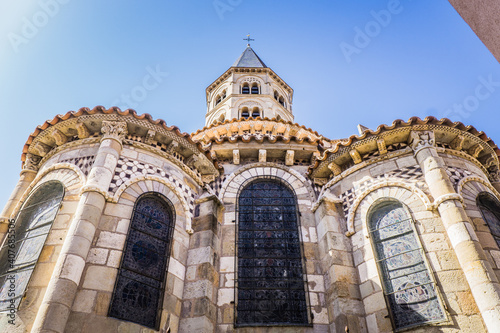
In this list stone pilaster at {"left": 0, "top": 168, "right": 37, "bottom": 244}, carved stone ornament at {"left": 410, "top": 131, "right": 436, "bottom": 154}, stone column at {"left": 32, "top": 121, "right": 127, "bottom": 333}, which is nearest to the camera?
stone column at {"left": 32, "top": 121, "right": 127, "bottom": 333}

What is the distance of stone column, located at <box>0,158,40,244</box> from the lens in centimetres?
834

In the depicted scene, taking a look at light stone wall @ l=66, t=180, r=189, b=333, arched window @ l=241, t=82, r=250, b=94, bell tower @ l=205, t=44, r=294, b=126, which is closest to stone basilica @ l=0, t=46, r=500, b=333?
light stone wall @ l=66, t=180, r=189, b=333

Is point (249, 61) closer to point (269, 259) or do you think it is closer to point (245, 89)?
point (245, 89)

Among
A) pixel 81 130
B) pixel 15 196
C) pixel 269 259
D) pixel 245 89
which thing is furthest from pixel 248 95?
pixel 15 196

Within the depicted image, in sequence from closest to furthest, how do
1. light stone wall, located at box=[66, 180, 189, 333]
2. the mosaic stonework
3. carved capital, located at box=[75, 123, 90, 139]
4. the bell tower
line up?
light stone wall, located at box=[66, 180, 189, 333], the mosaic stonework, carved capital, located at box=[75, 123, 90, 139], the bell tower

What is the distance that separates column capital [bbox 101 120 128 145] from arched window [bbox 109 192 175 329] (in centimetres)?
159

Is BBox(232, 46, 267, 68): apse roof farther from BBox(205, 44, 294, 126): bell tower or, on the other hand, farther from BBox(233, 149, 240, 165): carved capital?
BBox(233, 149, 240, 165): carved capital

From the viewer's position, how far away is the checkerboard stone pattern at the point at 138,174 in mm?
8429

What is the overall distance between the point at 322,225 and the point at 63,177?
19.8 ft

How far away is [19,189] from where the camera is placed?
9.30m

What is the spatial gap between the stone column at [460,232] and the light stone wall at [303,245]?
9.20 ft

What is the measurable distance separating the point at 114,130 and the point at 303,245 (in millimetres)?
5217

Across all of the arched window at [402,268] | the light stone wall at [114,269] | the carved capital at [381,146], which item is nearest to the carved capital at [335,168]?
the carved capital at [381,146]

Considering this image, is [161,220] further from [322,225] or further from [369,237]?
[369,237]
